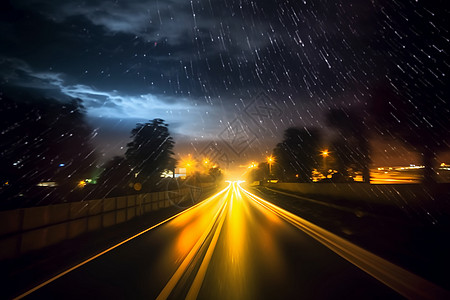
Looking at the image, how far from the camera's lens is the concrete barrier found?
351 inches

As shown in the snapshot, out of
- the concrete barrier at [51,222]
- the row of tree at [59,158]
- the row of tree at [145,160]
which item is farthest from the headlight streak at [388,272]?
the row of tree at [145,160]

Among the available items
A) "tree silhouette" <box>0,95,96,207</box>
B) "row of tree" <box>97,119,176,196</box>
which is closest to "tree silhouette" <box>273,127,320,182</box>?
"row of tree" <box>97,119,176,196</box>

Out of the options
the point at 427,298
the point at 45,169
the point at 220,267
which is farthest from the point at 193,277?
the point at 45,169

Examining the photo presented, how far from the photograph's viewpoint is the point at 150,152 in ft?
159

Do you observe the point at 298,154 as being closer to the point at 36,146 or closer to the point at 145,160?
the point at 145,160

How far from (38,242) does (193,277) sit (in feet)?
25.3

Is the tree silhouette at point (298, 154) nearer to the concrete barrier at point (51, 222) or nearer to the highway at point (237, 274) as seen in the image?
the concrete barrier at point (51, 222)

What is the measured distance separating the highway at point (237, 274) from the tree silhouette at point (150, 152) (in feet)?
124

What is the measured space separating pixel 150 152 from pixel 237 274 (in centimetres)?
4459

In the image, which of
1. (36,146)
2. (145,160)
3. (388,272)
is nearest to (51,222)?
(388,272)

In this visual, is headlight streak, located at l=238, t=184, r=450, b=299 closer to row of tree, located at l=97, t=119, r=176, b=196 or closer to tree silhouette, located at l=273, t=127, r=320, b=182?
row of tree, located at l=97, t=119, r=176, b=196

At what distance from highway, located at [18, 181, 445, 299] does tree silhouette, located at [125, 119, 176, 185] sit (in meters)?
37.9

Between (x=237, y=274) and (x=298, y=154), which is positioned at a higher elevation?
(x=298, y=154)

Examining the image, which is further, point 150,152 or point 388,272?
point 150,152
